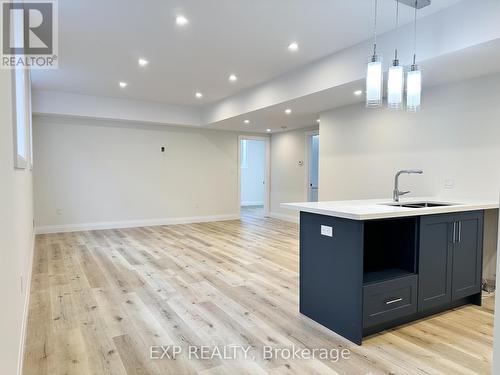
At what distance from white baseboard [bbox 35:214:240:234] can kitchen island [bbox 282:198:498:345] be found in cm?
544

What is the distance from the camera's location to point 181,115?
725cm

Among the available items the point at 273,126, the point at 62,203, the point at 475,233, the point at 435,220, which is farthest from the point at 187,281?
the point at 273,126

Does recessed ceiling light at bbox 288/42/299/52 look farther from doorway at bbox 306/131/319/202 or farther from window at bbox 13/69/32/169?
doorway at bbox 306/131/319/202

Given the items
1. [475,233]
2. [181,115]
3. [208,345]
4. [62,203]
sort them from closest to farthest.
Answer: [208,345], [475,233], [62,203], [181,115]

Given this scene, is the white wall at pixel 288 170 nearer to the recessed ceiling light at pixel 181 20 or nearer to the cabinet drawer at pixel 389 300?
the recessed ceiling light at pixel 181 20

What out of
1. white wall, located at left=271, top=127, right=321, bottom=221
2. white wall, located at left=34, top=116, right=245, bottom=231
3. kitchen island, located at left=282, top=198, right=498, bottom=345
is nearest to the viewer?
kitchen island, located at left=282, top=198, right=498, bottom=345

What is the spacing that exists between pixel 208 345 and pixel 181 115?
5761 millimetres

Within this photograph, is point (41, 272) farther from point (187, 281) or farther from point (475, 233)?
point (475, 233)

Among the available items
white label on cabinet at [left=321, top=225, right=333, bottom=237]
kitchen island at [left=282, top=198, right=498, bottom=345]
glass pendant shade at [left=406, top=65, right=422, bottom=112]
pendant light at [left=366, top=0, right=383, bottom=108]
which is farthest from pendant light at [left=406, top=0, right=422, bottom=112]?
white label on cabinet at [left=321, top=225, right=333, bottom=237]

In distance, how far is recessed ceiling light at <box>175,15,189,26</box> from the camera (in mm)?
3130

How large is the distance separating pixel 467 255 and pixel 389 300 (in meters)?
1.08

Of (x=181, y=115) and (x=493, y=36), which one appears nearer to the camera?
(x=493, y=36)

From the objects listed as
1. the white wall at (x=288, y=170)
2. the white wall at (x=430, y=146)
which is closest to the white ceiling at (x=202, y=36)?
the white wall at (x=430, y=146)

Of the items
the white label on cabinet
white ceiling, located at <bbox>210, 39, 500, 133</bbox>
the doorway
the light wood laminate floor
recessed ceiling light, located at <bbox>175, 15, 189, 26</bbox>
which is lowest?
the light wood laminate floor
